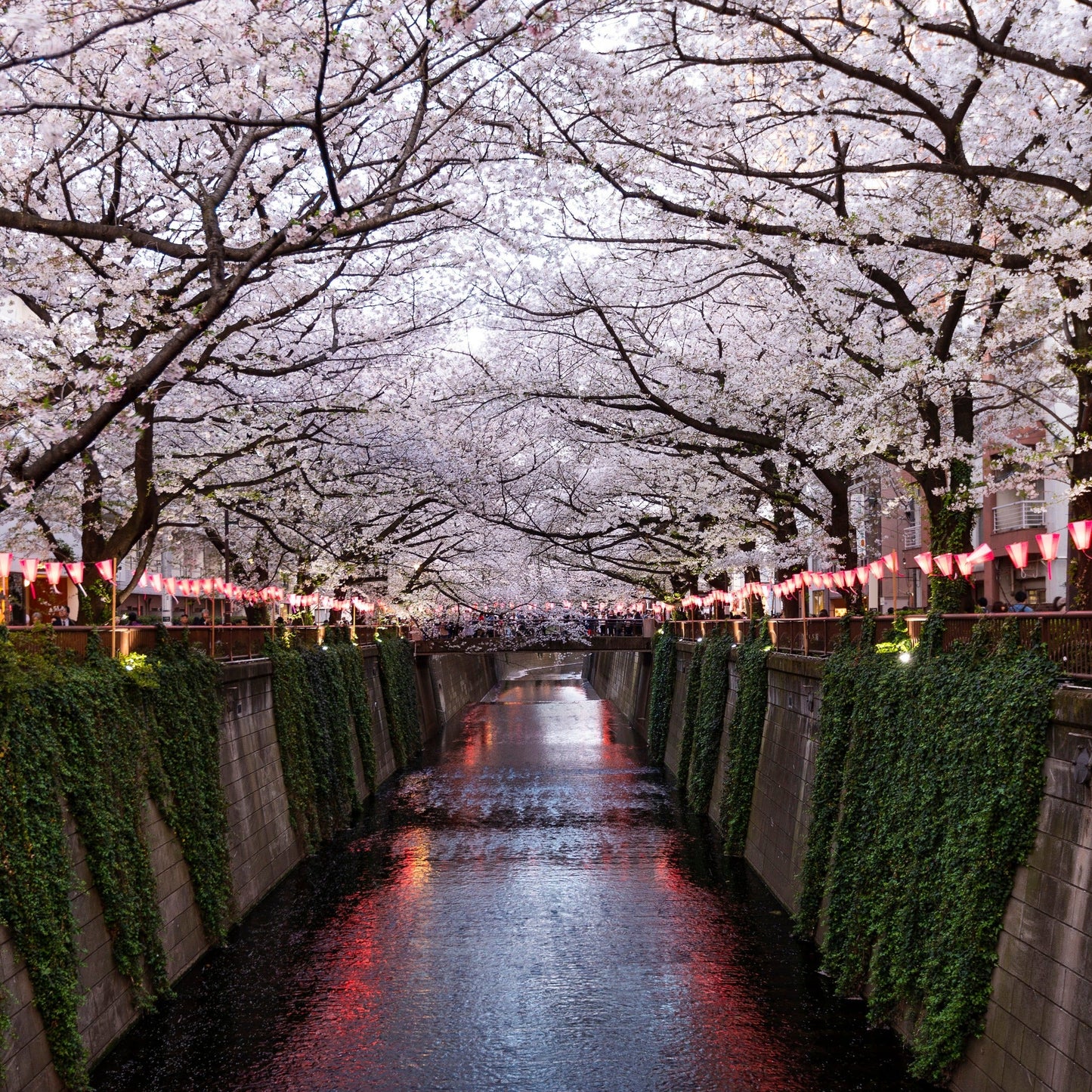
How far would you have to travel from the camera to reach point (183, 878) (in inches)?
636

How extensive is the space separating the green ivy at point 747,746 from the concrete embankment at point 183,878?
936 centimetres

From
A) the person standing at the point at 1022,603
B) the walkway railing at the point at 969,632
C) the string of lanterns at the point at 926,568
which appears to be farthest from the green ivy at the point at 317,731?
the person standing at the point at 1022,603

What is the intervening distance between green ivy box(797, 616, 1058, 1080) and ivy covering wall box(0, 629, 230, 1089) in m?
8.47

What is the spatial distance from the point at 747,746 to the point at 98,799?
15021mm

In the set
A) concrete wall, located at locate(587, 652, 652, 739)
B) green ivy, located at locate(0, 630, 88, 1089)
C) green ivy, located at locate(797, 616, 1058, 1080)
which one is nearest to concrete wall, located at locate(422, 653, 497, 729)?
concrete wall, located at locate(587, 652, 652, 739)

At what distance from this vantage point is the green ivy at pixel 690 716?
33.5 metres

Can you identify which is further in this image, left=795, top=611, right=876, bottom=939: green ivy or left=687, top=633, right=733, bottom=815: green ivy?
left=687, top=633, right=733, bottom=815: green ivy

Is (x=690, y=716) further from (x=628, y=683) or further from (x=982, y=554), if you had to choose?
(x=628, y=683)

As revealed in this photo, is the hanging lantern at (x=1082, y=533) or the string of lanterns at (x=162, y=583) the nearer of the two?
the hanging lantern at (x=1082, y=533)

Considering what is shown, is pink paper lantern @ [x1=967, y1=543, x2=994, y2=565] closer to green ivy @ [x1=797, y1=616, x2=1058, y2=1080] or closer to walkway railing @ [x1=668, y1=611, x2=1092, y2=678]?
walkway railing @ [x1=668, y1=611, x2=1092, y2=678]

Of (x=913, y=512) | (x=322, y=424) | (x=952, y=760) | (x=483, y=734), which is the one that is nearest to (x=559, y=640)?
(x=483, y=734)

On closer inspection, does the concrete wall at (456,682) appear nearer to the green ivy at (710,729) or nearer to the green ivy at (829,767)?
the green ivy at (710,729)

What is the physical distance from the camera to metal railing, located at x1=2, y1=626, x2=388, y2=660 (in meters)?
13.2

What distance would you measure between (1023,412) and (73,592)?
18.8 metres
